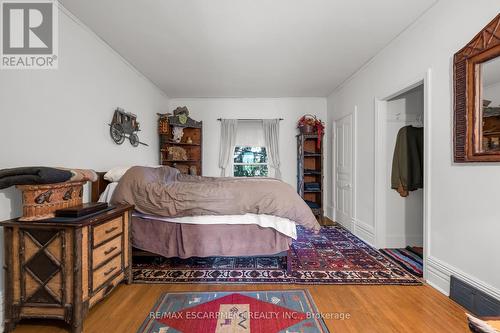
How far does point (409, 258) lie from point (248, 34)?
332 centimetres

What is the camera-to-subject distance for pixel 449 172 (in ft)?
6.50

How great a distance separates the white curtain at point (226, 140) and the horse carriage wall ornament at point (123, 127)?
5.98ft

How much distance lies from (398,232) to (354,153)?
4.25 ft

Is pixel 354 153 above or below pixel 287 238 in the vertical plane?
above

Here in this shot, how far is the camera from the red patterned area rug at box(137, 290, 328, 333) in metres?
1.59

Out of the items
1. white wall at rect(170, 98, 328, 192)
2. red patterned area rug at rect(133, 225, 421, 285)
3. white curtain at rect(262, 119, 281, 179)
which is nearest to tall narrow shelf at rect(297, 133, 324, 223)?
white wall at rect(170, 98, 328, 192)

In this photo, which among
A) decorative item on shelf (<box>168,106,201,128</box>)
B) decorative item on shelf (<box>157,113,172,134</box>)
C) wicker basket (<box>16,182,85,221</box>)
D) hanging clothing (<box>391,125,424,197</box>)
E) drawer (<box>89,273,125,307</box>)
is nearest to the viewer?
wicker basket (<box>16,182,85,221</box>)

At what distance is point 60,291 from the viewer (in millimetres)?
1511

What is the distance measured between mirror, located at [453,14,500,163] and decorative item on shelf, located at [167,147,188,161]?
4.18m

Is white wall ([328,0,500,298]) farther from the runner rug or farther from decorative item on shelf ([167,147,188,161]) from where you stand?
decorative item on shelf ([167,147,188,161])

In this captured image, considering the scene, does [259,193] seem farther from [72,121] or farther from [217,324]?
[72,121]

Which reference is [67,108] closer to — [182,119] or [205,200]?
[205,200]

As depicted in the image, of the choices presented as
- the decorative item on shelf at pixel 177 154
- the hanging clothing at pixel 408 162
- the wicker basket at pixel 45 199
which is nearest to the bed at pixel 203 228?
the wicker basket at pixel 45 199

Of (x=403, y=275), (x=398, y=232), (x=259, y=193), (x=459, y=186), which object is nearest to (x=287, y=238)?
(x=259, y=193)
